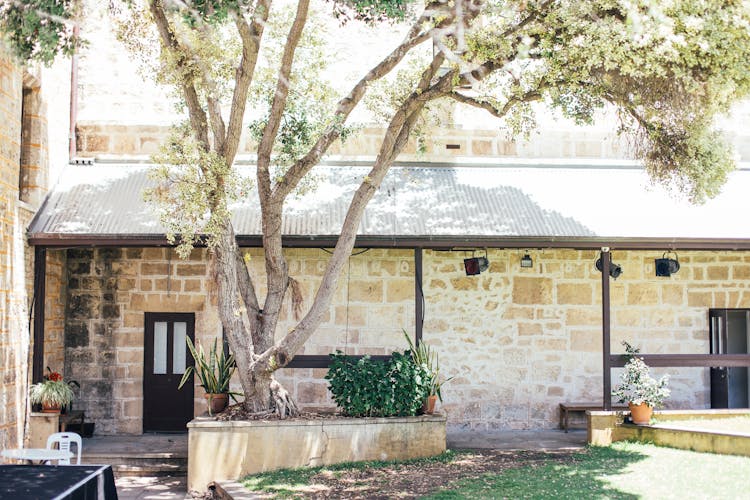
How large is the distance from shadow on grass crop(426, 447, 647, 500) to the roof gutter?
8.65ft

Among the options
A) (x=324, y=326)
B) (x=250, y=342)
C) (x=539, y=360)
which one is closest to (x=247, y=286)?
(x=250, y=342)

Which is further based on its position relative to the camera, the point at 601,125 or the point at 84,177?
the point at 601,125

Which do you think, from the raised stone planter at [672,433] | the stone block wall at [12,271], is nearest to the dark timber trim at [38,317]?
the stone block wall at [12,271]

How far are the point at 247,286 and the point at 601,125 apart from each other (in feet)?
21.7

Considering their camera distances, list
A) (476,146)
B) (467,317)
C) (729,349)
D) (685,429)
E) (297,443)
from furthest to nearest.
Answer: (476,146), (729,349), (467,317), (685,429), (297,443)

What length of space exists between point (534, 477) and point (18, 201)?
22.8ft

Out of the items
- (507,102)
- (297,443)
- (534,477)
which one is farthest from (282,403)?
(507,102)

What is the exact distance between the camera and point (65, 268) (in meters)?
11.4

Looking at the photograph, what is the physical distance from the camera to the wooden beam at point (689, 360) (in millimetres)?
Result: 10234

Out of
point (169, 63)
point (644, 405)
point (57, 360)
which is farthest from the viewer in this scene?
point (57, 360)

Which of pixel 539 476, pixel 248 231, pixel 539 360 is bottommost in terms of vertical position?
pixel 539 476

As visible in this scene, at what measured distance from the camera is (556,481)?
7.98 meters

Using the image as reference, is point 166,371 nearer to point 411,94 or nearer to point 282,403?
point 282,403

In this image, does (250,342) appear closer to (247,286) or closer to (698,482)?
(247,286)
